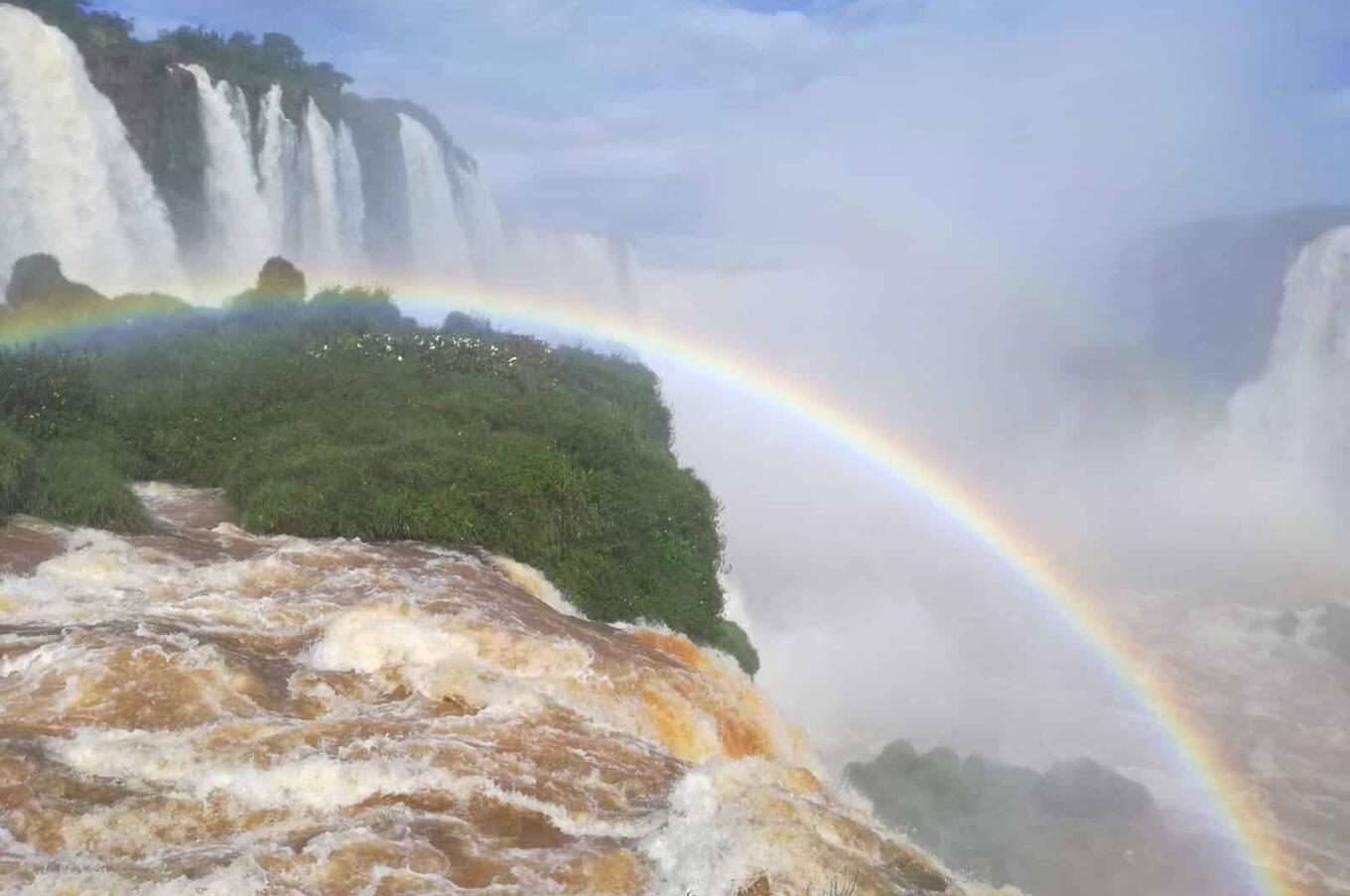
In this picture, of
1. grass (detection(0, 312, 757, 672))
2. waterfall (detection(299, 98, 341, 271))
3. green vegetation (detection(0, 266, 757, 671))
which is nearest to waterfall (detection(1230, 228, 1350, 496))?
green vegetation (detection(0, 266, 757, 671))

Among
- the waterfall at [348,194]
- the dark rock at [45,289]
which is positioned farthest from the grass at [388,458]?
the waterfall at [348,194]

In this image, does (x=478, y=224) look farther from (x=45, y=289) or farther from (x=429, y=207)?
(x=45, y=289)

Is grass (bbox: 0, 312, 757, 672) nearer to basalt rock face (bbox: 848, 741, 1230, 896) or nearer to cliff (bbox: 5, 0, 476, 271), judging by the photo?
basalt rock face (bbox: 848, 741, 1230, 896)

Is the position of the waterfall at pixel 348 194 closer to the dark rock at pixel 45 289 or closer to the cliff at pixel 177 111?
the cliff at pixel 177 111

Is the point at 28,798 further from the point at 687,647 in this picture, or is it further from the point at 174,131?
the point at 174,131

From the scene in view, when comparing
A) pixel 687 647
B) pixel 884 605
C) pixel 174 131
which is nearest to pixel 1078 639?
pixel 884 605

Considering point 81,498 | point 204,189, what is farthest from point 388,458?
point 204,189
